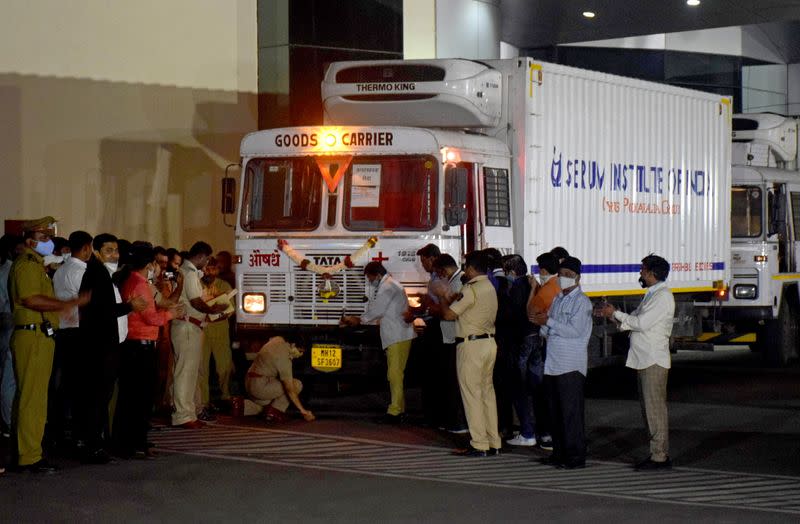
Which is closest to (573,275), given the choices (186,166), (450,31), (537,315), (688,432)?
(537,315)

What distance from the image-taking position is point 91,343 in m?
12.4

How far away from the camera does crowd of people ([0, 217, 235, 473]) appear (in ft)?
38.8

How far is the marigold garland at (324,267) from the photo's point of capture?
15.1 meters

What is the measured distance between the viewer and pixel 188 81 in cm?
2250

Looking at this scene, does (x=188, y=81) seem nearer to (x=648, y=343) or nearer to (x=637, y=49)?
(x=648, y=343)

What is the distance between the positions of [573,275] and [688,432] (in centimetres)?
311

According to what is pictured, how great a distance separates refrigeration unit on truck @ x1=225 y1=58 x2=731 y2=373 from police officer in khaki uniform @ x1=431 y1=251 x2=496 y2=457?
2170mm

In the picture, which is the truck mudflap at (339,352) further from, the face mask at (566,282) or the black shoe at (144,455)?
the face mask at (566,282)

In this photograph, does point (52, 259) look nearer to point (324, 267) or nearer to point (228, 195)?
point (228, 195)

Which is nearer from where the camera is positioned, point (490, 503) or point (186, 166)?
point (490, 503)

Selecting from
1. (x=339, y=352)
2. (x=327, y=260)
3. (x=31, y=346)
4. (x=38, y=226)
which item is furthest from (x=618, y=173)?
(x=31, y=346)

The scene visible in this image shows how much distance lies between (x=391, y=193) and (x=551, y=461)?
383 centimetres

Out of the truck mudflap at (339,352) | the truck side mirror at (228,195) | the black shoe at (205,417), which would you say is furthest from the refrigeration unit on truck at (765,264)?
the black shoe at (205,417)

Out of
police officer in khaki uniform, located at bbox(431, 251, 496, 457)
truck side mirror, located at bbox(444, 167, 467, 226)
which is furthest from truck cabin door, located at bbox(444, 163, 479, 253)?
police officer in khaki uniform, located at bbox(431, 251, 496, 457)
